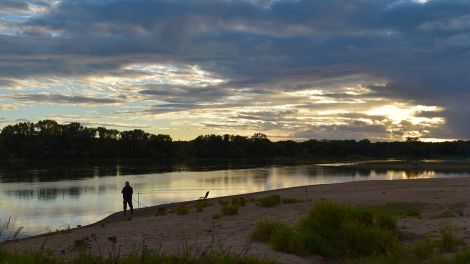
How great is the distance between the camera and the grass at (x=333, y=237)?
1143 centimetres

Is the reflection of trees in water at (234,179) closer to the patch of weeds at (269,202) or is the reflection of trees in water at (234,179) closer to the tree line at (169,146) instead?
the patch of weeds at (269,202)

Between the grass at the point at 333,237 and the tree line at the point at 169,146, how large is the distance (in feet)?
409

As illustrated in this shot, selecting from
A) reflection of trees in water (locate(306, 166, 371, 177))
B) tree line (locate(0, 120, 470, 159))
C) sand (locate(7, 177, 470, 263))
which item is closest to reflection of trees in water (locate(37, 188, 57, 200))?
sand (locate(7, 177, 470, 263))

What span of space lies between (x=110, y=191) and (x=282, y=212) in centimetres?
2684

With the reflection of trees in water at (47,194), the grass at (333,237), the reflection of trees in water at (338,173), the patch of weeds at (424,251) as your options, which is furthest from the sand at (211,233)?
the reflection of trees in water at (338,173)

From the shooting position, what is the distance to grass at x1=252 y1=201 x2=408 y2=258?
37.5 feet

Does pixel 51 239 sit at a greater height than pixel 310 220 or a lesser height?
lesser

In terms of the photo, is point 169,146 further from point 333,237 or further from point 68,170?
point 333,237

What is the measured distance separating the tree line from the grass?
409 feet

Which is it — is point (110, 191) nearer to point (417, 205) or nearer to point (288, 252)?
point (417, 205)

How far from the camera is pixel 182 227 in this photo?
1747 centimetres

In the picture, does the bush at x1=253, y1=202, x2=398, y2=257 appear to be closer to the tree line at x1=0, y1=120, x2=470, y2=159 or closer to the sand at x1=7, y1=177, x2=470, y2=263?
the sand at x1=7, y1=177, x2=470, y2=263

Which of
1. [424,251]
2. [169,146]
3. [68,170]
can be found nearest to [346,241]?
[424,251]

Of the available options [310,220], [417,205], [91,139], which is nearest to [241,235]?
[310,220]
